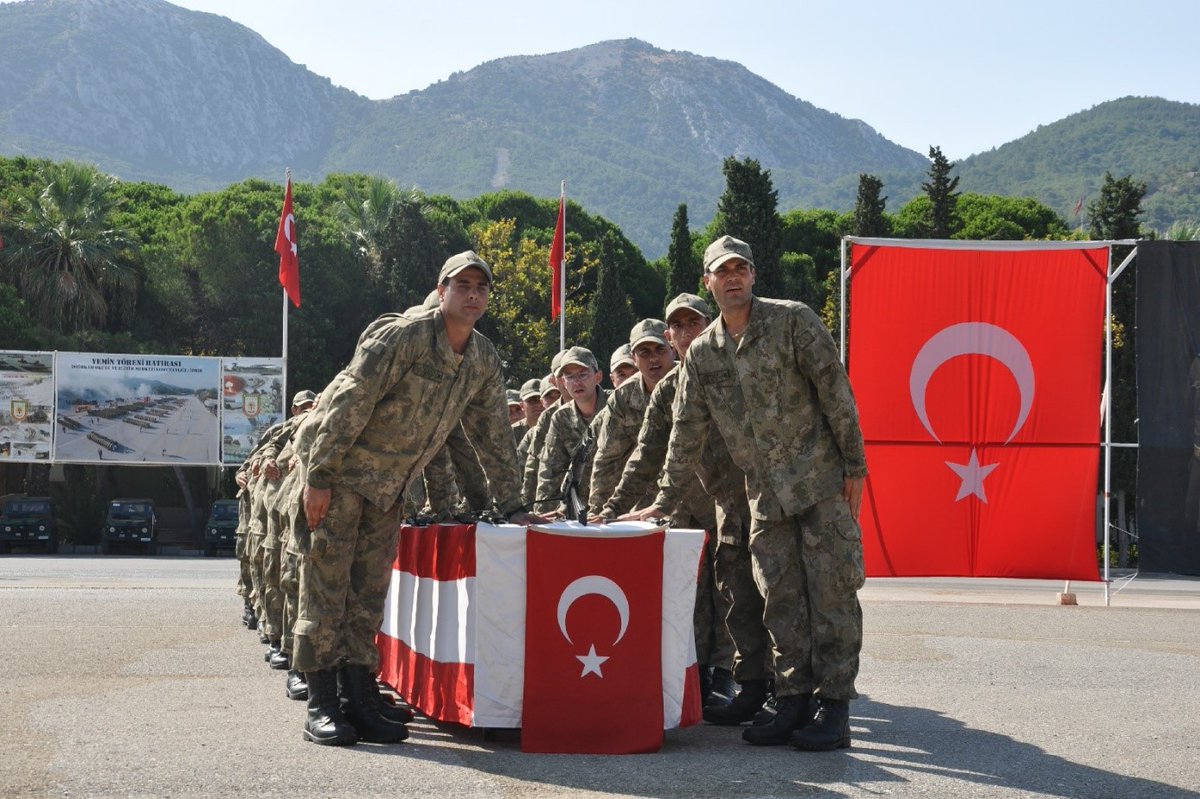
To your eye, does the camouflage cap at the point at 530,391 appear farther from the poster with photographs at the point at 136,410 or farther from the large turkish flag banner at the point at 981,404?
the poster with photographs at the point at 136,410

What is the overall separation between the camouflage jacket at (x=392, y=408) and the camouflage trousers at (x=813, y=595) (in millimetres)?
1249

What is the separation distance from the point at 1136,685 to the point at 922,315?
5.67 m

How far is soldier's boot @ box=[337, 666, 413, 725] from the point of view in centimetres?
684

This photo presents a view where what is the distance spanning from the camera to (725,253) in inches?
271

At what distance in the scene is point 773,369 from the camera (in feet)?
22.4

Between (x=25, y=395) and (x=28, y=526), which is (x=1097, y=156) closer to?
(x=25, y=395)

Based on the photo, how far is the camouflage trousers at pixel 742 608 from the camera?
24.1 ft

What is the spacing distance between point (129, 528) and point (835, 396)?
28.3m

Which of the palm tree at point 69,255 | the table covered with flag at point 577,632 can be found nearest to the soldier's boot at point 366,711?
the table covered with flag at point 577,632

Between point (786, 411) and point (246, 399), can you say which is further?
point (246, 399)

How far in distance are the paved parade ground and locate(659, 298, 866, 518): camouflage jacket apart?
3.83ft

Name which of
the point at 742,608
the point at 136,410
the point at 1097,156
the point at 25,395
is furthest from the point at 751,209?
the point at 1097,156

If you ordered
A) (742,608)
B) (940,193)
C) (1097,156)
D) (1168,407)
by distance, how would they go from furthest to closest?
(1097,156) → (940,193) → (1168,407) → (742,608)

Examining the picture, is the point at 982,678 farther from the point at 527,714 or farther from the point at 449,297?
the point at 449,297
